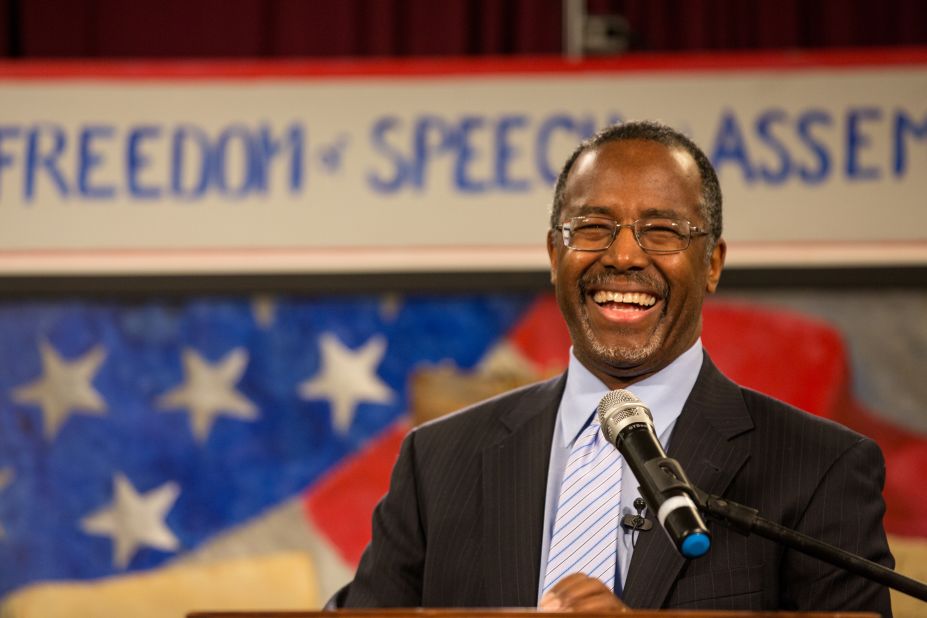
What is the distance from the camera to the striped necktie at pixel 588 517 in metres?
1.40

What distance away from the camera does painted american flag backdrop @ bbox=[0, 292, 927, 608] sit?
10.0 ft

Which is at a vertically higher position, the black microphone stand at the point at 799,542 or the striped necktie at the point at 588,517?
the black microphone stand at the point at 799,542

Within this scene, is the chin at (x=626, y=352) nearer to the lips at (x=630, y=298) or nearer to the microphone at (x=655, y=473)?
the lips at (x=630, y=298)

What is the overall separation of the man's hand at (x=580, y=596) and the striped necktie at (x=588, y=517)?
149 mm

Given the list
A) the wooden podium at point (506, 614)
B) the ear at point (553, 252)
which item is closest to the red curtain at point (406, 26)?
the ear at point (553, 252)

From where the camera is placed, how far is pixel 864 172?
305 centimetres

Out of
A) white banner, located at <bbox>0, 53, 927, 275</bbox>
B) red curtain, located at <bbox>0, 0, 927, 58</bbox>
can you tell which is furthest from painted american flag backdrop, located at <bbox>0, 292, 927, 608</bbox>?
red curtain, located at <bbox>0, 0, 927, 58</bbox>

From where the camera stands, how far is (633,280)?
150cm

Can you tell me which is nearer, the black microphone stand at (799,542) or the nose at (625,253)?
the black microphone stand at (799,542)

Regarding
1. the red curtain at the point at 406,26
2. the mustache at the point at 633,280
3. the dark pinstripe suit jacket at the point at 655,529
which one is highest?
the red curtain at the point at 406,26

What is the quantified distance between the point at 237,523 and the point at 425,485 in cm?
160

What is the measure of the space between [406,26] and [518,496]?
8.26ft

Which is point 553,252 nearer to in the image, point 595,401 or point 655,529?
point 595,401

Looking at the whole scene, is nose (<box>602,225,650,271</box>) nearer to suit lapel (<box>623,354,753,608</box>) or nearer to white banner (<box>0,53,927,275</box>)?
suit lapel (<box>623,354,753,608</box>)
